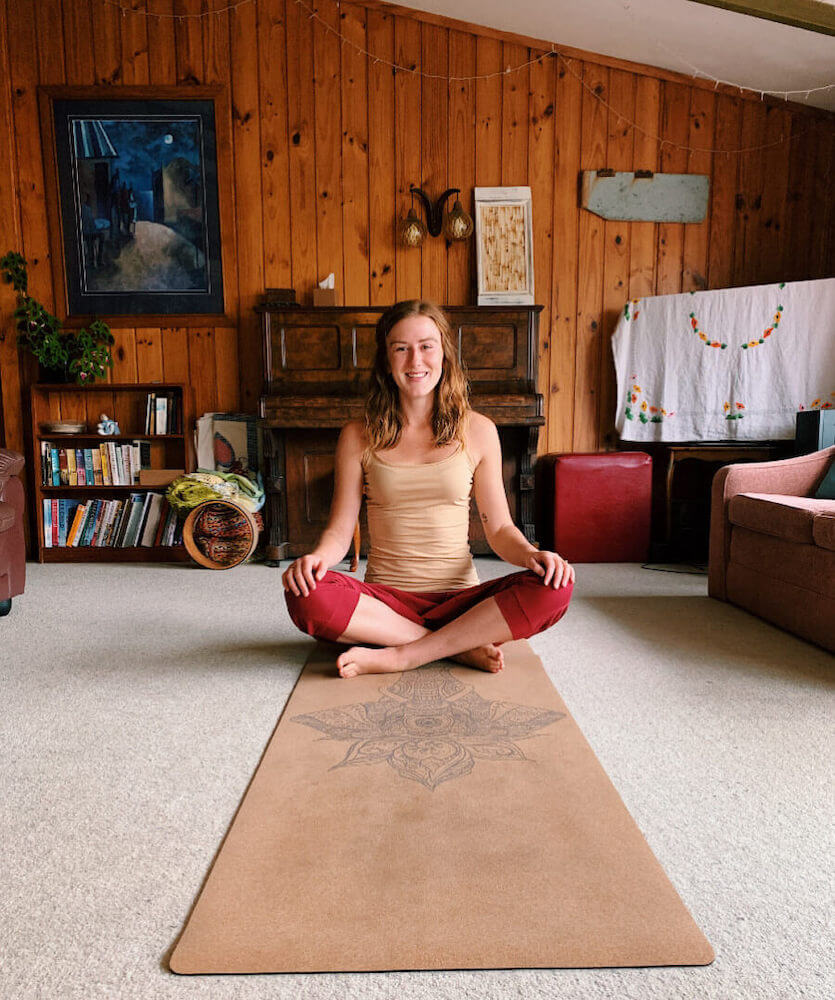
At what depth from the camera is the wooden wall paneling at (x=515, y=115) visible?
3787 millimetres

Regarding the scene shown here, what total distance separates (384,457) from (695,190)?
9.78ft

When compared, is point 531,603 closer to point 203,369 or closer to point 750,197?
point 203,369

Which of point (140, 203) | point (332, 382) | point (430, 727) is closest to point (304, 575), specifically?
point (430, 727)

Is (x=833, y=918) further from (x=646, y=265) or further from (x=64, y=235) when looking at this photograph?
(x=64, y=235)

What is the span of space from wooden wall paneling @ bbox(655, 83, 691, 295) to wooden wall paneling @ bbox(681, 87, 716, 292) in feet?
0.09

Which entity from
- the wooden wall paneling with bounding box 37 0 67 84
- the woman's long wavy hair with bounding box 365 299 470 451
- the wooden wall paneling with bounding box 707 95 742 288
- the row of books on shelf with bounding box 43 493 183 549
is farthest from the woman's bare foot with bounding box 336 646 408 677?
the wooden wall paneling with bounding box 37 0 67 84

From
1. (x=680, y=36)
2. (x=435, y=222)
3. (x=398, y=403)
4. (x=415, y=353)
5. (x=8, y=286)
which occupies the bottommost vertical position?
(x=398, y=403)

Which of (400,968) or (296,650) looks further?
(296,650)

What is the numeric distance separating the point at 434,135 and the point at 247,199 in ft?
3.58

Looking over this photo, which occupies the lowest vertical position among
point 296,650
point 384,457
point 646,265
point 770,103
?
point 296,650

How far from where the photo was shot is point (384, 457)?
198 cm

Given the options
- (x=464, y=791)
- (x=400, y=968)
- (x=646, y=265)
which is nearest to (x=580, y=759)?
(x=464, y=791)

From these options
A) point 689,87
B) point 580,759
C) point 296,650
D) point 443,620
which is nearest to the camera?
point 580,759

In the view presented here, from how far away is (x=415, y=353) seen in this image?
185 cm
